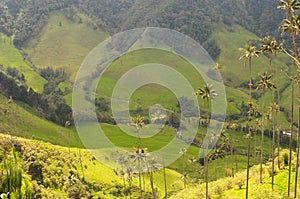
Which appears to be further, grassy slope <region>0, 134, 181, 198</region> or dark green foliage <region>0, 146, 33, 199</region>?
grassy slope <region>0, 134, 181, 198</region>

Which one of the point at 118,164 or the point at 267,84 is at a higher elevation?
the point at 267,84

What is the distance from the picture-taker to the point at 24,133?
196m

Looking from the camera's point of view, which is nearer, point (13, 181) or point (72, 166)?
point (13, 181)

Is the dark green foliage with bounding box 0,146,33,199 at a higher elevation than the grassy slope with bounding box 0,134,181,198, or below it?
higher

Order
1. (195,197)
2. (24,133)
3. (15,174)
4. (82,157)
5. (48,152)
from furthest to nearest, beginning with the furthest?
(24,133), (82,157), (48,152), (195,197), (15,174)

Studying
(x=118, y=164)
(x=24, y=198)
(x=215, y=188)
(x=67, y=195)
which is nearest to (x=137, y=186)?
(x=118, y=164)

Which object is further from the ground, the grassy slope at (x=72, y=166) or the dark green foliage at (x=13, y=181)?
the dark green foliage at (x=13, y=181)

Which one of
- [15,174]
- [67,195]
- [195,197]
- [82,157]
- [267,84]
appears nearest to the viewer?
[15,174]

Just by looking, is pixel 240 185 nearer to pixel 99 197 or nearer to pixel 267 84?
pixel 267 84

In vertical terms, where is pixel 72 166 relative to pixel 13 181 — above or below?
below

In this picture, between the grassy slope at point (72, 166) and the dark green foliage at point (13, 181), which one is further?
the grassy slope at point (72, 166)

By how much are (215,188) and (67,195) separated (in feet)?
161

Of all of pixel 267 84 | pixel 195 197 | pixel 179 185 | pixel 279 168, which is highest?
pixel 267 84

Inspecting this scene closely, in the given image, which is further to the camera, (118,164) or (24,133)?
(24,133)
